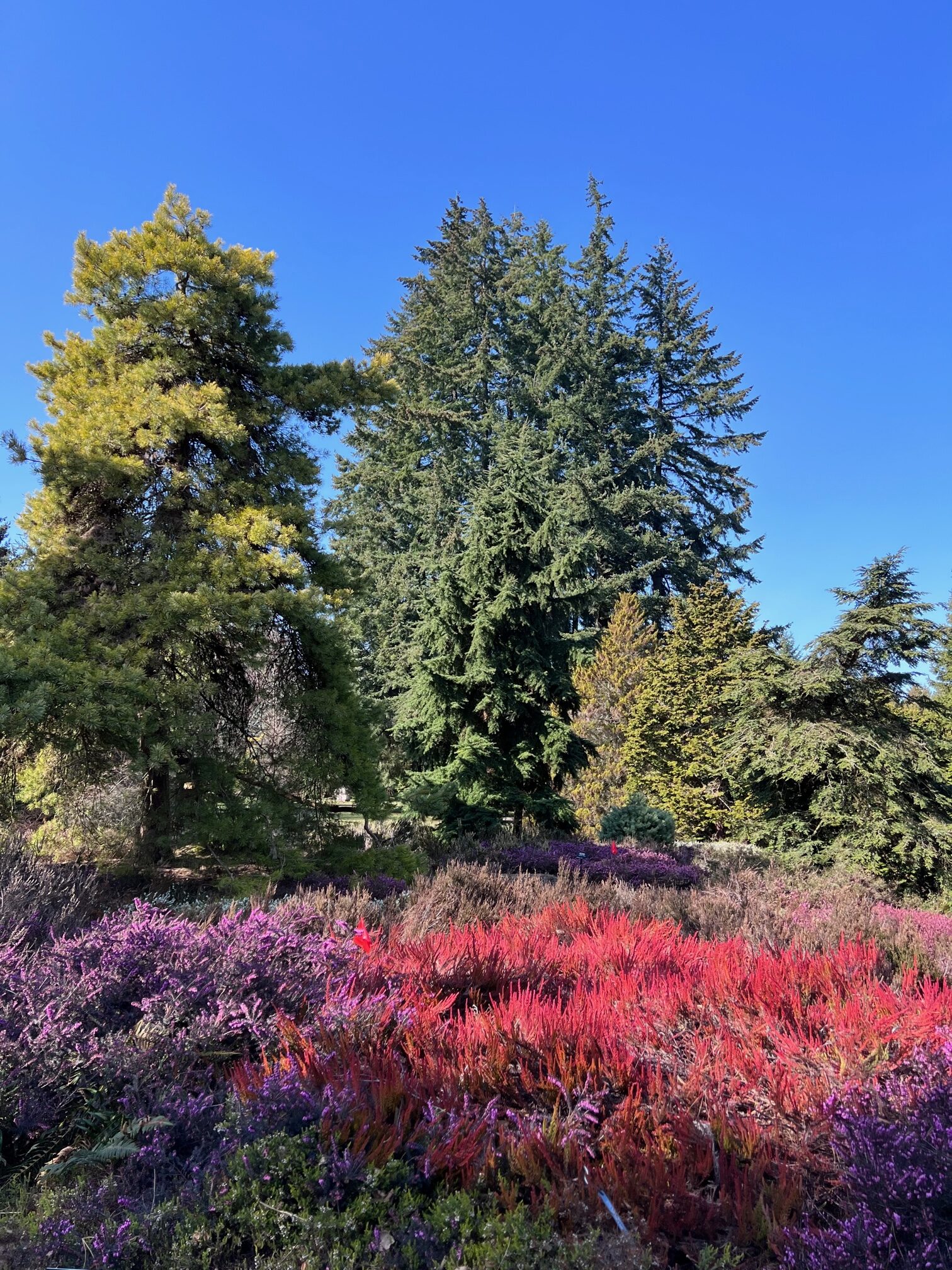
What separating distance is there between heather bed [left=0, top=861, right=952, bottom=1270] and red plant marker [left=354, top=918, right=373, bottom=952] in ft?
0.04

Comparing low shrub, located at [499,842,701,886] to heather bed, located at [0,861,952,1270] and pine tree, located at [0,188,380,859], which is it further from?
heather bed, located at [0,861,952,1270]

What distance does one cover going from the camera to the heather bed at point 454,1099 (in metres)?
1.67

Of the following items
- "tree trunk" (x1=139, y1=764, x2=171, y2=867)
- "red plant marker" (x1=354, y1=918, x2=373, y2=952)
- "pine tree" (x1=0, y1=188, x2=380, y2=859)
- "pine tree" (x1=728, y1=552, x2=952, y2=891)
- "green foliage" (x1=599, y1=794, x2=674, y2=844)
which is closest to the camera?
"red plant marker" (x1=354, y1=918, x2=373, y2=952)

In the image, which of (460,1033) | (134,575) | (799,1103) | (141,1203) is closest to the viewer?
(141,1203)

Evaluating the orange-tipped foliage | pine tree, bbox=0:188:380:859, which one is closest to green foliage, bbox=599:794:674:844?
pine tree, bbox=0:188:380:859

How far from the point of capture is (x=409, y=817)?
1055cm

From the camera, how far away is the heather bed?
1670mm

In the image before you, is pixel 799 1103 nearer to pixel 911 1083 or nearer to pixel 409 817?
pixel 911 1083

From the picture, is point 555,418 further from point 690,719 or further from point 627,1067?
point 627,1067

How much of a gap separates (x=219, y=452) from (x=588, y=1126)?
7.61 meters

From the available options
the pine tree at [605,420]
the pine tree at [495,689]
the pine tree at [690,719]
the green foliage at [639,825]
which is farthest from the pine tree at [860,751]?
the pine tree at [605,420]

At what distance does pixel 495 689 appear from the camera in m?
11.3

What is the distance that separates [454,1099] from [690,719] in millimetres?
14399

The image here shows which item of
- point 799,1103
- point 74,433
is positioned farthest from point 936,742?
point 74,433
